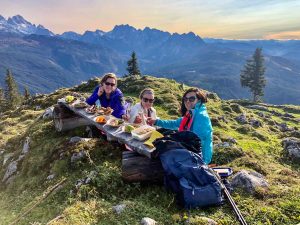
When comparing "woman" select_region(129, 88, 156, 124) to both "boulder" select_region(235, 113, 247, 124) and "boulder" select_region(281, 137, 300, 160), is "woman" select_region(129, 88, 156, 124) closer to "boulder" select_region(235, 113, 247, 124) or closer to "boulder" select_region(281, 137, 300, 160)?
"boulder" select_region(281, 137, 300, 160)

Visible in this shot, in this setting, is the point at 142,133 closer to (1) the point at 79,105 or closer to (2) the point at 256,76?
(1) the point at 79,105

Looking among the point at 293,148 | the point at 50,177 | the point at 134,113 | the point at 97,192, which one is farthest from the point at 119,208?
the point at 293,148

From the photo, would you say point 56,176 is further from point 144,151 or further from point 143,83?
point 143,83

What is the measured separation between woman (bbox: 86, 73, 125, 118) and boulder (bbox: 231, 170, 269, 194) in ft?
22.6

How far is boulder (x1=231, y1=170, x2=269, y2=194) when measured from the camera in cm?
1035

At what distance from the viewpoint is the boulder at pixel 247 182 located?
10.4 metres

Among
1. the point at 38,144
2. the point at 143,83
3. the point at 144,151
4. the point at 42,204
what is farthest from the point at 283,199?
the point at 143,83

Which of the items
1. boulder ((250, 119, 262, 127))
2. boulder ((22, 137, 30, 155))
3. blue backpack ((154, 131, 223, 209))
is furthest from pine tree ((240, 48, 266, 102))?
blue backpack ((154, 131, 223, 209))

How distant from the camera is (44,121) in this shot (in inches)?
797

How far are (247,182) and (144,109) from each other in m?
5.65

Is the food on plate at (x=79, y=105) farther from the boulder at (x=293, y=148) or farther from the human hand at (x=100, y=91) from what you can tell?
the boulder at (x=293, y=148)

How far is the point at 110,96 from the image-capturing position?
52.8ft

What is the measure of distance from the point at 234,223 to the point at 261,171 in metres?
4.52

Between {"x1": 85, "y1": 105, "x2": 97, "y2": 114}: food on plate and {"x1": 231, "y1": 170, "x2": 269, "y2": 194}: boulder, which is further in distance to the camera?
{"x1": 85, "y1": 105, "x2": 97, "y2": 114}: food on plate
